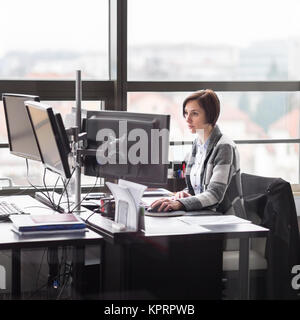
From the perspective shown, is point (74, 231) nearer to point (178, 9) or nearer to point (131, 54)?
point (131, 54)

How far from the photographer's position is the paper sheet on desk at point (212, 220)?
2.91 metres

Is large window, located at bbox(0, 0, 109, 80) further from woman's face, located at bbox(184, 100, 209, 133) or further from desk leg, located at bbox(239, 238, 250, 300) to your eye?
desk leg, located at bbox(239, 238, 250, 300)

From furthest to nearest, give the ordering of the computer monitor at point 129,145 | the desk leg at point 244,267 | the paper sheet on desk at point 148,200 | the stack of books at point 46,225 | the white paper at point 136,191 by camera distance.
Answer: the paper sheet on desk at point 148,200, the computer monitor at point 129,145, the desk leg at point 244,267, the stack of books at point 46,225, the white paper at point 136,191

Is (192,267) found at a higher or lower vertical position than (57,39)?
lower

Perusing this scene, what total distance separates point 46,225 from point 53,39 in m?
1.82

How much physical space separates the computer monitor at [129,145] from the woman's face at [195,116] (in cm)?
51

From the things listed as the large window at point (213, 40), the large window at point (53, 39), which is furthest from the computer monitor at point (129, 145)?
the large window at point (213, 40)

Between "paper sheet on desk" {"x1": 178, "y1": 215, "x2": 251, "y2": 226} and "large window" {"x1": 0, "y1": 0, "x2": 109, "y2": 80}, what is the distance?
161 centimetres

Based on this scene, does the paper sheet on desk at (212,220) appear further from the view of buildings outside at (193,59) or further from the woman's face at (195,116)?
the view of buildings outside at (193,59)

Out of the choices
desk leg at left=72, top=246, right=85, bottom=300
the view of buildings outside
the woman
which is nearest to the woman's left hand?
the woman

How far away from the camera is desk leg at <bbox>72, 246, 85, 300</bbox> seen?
3195mm
